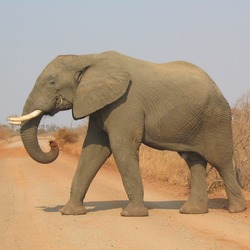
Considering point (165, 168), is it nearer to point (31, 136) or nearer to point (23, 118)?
point (31, 136)

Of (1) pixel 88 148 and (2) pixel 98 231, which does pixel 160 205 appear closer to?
(1) pixel 88 148

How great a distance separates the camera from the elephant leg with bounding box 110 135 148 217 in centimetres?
881

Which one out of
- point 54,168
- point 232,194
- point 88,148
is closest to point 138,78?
point 88,148

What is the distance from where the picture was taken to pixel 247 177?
1262cm

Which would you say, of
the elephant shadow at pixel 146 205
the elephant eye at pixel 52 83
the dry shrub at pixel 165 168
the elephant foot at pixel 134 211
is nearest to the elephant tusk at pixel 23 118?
the elephant eye at pixel 52 83

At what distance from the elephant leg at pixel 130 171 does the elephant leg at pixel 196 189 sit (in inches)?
32.5

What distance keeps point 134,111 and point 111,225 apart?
1.81m

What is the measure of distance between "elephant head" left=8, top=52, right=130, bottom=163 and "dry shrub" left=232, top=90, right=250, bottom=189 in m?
4.71

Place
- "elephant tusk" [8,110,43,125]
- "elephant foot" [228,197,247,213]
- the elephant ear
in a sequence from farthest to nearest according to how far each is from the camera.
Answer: "elephant foot" [228,197,247,213]
"elephant tusk" [8,110,43,125]
the elephant ear

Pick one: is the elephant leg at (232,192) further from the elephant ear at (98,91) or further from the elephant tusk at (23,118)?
the elephant tusk at (23,118)

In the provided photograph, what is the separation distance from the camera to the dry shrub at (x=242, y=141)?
12711mm

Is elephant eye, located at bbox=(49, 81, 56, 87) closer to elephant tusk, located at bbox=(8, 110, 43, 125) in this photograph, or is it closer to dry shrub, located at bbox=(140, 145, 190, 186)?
elephant tusk, located at bbox=(8, 110, 43, 125)

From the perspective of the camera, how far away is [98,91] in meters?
8.89

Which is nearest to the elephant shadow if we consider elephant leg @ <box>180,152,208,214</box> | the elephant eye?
elephant leg @ <box>180,152,208,214</box>
